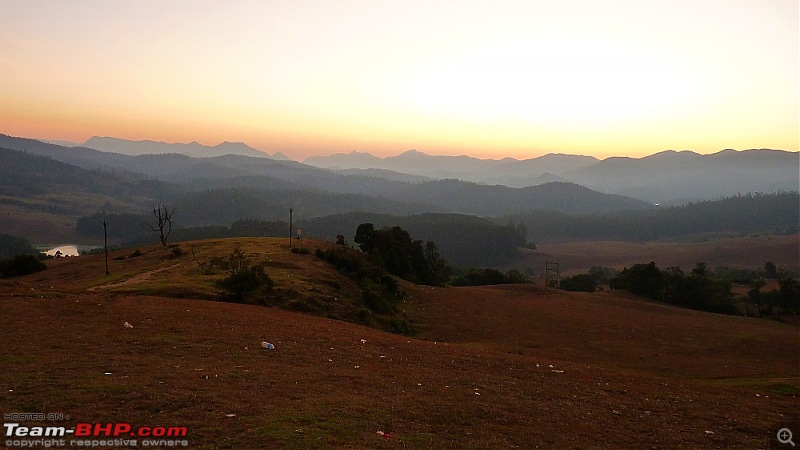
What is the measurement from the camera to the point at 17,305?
19703 millimetres

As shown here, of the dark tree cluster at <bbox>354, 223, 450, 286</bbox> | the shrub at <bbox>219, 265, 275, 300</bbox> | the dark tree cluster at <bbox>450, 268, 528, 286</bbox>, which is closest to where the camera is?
the shrub at <bbox>219, 265, 275, 300</bbox>

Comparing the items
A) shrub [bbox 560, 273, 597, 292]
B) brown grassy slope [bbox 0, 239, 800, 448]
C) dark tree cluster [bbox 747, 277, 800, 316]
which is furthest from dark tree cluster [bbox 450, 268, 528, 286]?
brown grassy slope [bbox 0, 239, 800, 448]

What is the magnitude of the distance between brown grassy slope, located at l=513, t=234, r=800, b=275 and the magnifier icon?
13726cm

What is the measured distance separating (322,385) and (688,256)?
17547 cm

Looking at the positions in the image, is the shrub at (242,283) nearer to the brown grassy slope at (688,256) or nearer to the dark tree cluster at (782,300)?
the dark tree cluster at (782,300)

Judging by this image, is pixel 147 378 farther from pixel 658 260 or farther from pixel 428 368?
pixel 658 260

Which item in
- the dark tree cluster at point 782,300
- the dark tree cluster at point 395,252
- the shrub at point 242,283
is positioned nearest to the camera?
the shrub at point 242,283

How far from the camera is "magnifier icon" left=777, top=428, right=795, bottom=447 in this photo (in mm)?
11602

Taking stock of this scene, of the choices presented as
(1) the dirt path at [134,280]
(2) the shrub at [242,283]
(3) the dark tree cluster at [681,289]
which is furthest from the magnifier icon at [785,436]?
(3) the dark tree cluster at [681,289]

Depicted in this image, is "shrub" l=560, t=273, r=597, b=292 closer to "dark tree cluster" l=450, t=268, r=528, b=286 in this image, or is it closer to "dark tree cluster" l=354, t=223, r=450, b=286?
"dark tree cluster" l=450, t=268, r=528, b=286

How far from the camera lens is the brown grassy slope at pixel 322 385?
967 cm

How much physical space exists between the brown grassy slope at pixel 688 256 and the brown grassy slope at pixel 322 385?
437ft

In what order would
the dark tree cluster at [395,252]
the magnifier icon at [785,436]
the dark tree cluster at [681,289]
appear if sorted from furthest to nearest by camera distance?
the dark tree cluster at [681,289] < the dark tree cluster at [395,252] < the magnifier icon at [785,436]

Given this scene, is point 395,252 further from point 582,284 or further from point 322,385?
point 322,385
